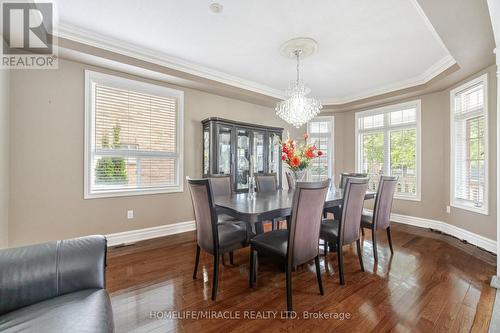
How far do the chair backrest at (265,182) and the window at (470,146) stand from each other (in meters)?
2.91

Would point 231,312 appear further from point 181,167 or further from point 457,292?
point 181,167

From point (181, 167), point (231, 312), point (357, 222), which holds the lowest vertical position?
point (231, 312)

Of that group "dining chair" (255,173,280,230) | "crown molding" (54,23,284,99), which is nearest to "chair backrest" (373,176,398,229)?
"dining chair" (255,173,280,230)

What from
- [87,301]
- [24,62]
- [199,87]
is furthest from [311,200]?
[24,62]

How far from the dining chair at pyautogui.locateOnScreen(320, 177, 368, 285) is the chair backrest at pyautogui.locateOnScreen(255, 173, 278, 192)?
Answer: 1.14m

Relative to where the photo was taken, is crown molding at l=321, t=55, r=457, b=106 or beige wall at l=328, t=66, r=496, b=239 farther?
beige wall at l=328, t=66, r=496, b=239

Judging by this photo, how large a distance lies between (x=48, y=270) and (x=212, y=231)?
1.09 meters

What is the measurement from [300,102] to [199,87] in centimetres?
176

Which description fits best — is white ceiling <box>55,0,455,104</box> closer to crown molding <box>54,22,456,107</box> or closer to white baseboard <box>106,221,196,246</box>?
crown molding <box>54,22,456,107</box>

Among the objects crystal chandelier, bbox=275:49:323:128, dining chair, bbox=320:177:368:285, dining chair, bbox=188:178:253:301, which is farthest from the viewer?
crystal chandelier, bbox=275:49:323:128

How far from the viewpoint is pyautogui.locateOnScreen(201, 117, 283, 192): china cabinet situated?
12.5ft

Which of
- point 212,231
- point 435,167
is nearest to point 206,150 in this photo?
point 212,231

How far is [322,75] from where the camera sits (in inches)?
154

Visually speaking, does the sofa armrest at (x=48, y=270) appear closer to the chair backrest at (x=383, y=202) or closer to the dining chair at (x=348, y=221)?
the dining chair at (x=348, y=221)
